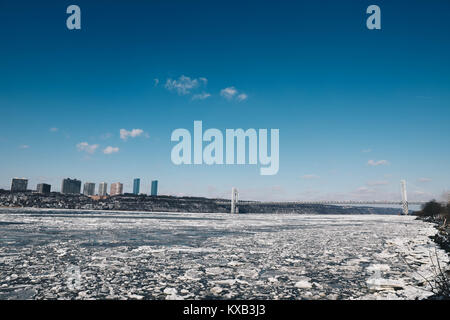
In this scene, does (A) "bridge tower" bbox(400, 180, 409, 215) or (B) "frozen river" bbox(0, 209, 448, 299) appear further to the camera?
(A) "bridge tower" bbox(400, 180, 409, 215)

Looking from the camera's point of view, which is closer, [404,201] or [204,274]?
[204,274]

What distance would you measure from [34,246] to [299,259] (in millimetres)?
6218

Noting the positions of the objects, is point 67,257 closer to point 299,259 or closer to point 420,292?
point 299,259

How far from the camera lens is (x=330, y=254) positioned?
231 inches

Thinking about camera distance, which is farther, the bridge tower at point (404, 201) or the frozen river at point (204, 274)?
the bridge tower at point (404, 201)

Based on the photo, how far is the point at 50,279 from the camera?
3.50 metres

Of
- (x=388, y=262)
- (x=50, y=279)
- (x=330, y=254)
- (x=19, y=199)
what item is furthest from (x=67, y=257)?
(x=19, y=199)

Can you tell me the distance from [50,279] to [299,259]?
14.1 feet
